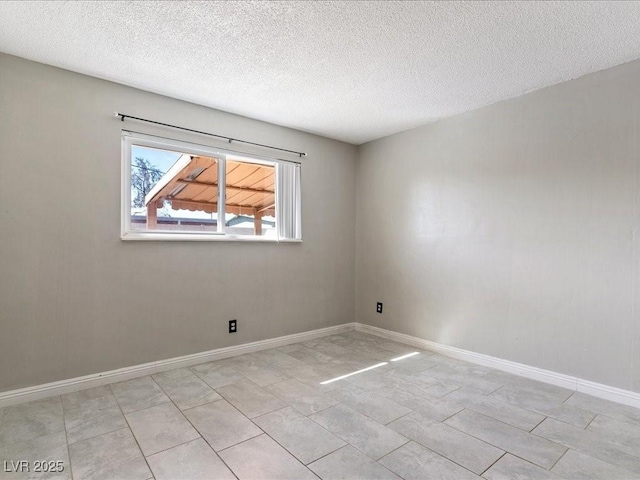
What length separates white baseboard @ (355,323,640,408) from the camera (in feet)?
7.97

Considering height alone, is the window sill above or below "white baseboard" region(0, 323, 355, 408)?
above

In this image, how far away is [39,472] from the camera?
1.66m

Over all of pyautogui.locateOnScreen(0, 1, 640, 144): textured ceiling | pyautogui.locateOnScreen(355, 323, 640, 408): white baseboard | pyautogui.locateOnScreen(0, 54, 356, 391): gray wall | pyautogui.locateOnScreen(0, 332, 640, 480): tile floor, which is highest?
pyautogui.locateOnScreen(0, 1, 640, 144): textured ceiling

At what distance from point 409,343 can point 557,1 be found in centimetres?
318

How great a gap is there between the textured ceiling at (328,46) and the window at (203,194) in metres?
0.54

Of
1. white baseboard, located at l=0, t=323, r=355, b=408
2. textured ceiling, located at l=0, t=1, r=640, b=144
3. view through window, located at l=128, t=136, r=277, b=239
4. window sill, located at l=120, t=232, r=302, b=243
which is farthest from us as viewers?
view through window, located at l=128, t=136, r=277, b=239

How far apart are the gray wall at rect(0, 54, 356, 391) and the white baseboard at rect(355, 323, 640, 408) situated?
168 cm

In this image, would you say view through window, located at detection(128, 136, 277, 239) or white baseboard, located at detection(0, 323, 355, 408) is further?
view through window, located at detection(128, 136, 277, 239)

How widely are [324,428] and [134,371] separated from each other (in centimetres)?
173

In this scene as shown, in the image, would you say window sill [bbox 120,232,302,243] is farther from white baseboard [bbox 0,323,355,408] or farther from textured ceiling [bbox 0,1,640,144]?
textured ceiling [bbox 0,1,640,144]

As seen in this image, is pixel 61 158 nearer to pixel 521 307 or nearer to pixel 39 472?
pixel 39 472

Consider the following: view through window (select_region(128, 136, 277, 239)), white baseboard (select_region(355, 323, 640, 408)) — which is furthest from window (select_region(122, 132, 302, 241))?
white baseboard (select_region(355, 323, 640, 408))

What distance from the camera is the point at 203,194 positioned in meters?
3.36

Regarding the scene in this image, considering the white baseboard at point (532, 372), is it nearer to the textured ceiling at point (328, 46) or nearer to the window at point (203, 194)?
the window at point (203, 194)
